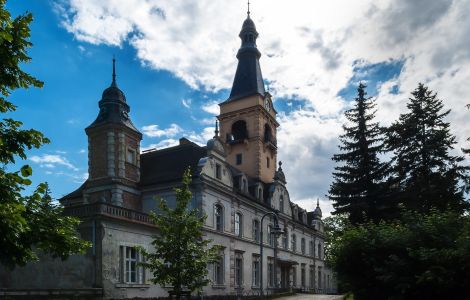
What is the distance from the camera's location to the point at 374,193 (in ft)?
108

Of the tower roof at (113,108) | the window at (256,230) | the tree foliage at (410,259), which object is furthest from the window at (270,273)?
the tree foliage at (410,259)

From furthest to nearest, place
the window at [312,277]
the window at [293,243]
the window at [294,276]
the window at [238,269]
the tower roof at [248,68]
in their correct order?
the window at [312,277]
the window at [293,243]
the window at [294,276]
the tower roof at [248,68]
the window at [238,269]

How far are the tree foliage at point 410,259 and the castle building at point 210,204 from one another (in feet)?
35.9

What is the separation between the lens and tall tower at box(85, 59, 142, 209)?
3127cm

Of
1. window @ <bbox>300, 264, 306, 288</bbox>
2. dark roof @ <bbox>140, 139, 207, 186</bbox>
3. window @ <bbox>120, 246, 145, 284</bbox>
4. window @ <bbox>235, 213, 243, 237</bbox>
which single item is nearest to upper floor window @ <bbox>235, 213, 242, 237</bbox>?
window @ <bbox>235, 213, 243, 237</bbox>

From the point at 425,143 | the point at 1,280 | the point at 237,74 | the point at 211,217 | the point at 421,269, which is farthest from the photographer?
the point at 237,74

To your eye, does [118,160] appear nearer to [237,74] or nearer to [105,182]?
[105,182]

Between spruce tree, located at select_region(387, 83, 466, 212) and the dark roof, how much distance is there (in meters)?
14.0

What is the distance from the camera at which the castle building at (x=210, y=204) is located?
22.7 metres

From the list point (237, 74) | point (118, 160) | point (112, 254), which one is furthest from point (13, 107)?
point (237, 74)

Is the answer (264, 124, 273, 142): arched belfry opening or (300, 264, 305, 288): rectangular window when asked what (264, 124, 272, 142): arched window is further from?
(300, 264, 305, 288): rectangular window

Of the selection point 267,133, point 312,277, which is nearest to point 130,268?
point 267,133

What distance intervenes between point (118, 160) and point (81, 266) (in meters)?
10.3

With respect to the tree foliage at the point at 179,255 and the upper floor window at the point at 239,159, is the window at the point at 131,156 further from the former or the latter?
the upper floor window at the point at 239,159
